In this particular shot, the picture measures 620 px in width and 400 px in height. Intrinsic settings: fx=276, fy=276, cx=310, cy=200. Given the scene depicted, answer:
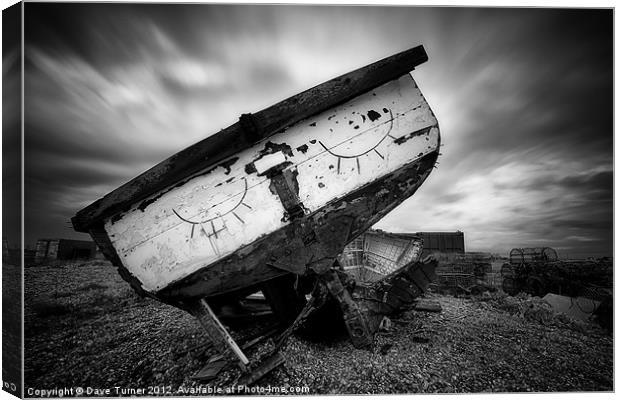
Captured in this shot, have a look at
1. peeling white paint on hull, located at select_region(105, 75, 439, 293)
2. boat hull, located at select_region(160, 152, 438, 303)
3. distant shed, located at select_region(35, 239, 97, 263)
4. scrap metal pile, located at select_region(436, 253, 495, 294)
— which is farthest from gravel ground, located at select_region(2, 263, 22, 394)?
scrap metal pile, located at select_region(436, 253, 495, 294)

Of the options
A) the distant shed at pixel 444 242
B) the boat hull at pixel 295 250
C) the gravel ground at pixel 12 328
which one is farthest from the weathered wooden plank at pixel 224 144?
the distant shed at pixel 444 242

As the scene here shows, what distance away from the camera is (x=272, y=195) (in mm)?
2500

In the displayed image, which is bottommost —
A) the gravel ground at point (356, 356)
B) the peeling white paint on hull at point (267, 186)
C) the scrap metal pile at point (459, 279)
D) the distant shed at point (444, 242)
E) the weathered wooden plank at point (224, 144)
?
the distant shed at point (444, 242)

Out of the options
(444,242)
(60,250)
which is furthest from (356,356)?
(444,242)

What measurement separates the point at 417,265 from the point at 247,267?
8.40 feet

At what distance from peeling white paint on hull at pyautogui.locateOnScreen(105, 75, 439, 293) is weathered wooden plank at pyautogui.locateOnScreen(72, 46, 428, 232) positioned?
10cm

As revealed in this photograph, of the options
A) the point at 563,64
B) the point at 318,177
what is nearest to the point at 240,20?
the point at 318,177

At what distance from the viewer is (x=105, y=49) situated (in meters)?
3.12

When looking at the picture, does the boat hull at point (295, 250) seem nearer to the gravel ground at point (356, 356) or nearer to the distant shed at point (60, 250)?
the gravel ground at point (356, 356)

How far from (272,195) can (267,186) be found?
9cm

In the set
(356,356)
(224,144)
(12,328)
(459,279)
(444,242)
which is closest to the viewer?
(224,144)

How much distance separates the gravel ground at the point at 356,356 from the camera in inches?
112

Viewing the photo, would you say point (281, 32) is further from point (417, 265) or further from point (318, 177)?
point (417, 265)

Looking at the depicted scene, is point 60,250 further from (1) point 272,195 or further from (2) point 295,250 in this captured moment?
(2) point 295,250
